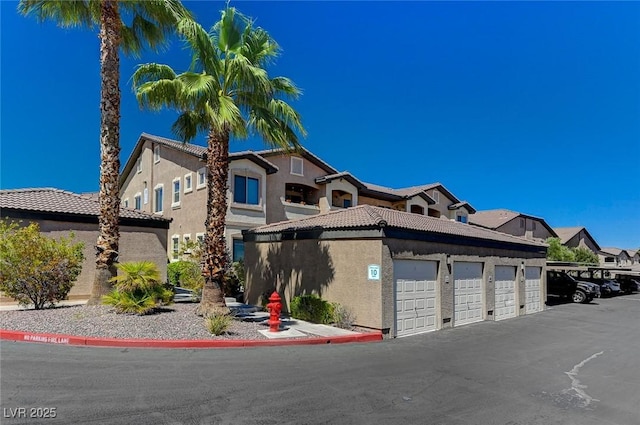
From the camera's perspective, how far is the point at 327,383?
730 centimetres

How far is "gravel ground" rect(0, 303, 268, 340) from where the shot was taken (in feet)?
32.9

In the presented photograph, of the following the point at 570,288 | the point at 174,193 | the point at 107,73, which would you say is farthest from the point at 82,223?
the point at 570,288

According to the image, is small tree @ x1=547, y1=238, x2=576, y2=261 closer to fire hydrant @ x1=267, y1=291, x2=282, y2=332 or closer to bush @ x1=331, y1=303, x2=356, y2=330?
bush @ x1=331, y1=303, x2=356, y2=330

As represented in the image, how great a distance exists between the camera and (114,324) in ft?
35.1

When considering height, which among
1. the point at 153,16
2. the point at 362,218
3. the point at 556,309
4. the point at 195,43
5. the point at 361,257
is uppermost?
the point at 153,16

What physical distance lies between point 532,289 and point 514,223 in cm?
2791

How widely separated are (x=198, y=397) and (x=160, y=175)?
84.4ft

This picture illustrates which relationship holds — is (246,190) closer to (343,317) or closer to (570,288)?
(343,317)

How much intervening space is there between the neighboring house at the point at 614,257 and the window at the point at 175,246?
209 ft

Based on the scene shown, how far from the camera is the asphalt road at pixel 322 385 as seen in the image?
5.73 meters

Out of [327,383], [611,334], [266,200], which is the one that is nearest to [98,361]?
[327,383]

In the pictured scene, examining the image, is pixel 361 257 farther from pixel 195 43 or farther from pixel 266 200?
pixel 266 200

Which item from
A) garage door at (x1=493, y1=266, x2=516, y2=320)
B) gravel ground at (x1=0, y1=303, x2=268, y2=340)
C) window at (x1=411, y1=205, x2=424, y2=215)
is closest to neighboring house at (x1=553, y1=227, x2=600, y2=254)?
window at (x1=411, y1=205, x2=424, y2=215)

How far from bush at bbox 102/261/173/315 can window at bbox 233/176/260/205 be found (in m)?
11.9
